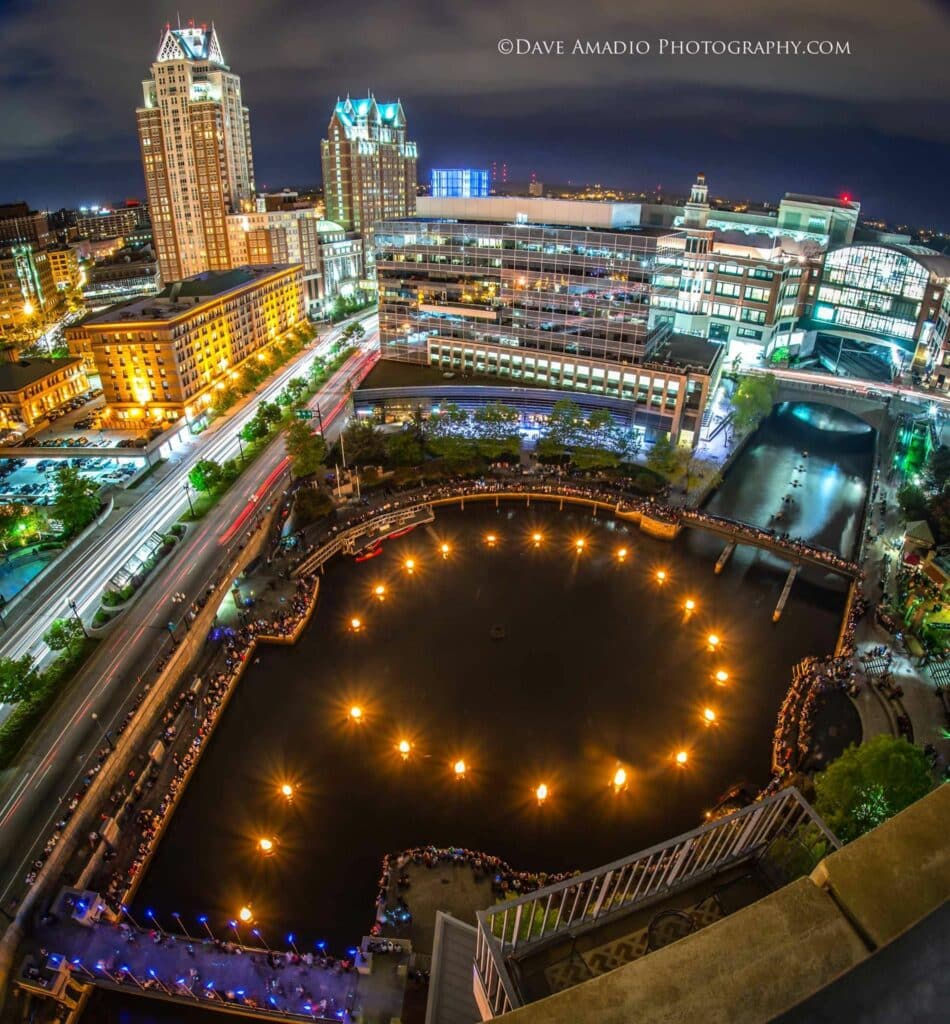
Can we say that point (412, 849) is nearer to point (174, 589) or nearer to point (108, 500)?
point (174, 589)

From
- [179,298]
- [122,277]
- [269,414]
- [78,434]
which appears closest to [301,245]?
[179,298]

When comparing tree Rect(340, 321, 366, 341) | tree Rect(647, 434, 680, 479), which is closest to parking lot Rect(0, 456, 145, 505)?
tree Rect(340, 321, 366, 341)

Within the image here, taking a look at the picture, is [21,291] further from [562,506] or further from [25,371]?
[562,506]

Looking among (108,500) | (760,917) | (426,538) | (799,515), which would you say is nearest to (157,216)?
(108,500)

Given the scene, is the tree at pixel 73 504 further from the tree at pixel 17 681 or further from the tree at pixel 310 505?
the tree at pixel 17 681

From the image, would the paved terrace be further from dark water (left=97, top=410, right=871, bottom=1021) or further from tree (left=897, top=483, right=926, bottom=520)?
tree (left=897, top=483, right=926, bottom=520)

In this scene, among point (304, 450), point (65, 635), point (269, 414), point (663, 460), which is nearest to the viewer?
point (65, 635)
